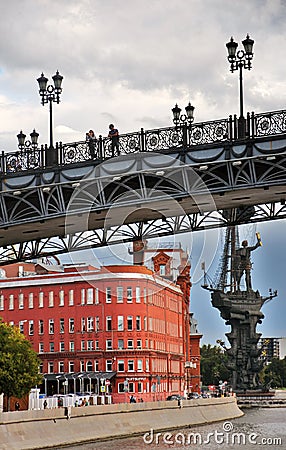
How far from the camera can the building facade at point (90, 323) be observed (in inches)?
3664

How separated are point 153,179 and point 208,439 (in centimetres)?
1990

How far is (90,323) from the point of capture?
94.6 meters

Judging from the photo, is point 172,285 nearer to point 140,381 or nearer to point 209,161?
point 140,381

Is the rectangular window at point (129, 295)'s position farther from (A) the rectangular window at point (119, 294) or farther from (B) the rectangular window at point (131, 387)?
(B) the rectangular window at point (131, 387)

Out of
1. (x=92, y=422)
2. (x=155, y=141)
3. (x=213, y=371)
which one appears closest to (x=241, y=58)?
(x=155, y=141)

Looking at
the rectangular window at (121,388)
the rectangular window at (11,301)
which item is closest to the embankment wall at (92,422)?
the rectangular window at (121,388)

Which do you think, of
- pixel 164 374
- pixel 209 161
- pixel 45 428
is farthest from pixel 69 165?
Answer: pixel 164 374

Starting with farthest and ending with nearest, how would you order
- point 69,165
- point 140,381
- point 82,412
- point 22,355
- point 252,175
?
1. point 140,381
2. point 22,355
3. point 82,412
4. point 69,165
5. point 252,175

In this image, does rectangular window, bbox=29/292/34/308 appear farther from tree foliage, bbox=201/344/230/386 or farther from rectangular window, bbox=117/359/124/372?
tree foliage, bbox=201/344/230/386

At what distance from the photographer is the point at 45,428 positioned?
43938 mm

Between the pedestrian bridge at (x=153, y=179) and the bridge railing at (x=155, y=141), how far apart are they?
32 mm

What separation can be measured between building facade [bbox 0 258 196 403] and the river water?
29.8 metres

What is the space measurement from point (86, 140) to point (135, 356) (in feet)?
199

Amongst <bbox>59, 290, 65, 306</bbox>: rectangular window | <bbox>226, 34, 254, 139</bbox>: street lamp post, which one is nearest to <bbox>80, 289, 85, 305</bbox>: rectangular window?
<bbox>59, 290, 65, 306</bbox>: rectangular window
